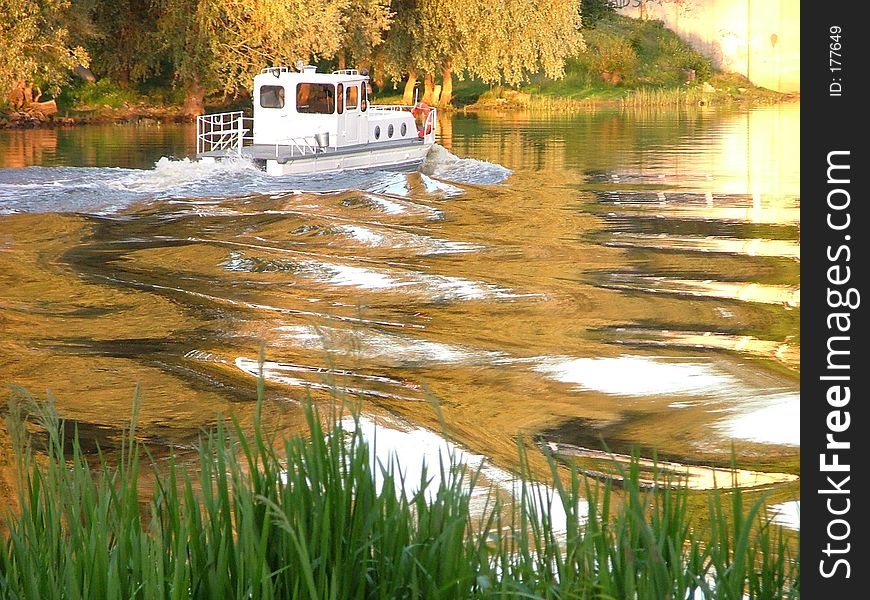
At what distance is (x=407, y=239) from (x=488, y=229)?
1252 mm

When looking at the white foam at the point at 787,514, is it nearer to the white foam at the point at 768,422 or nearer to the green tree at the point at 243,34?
the white foam at the point at 768,422

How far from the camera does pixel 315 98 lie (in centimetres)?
2330

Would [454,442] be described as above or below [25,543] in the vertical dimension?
below

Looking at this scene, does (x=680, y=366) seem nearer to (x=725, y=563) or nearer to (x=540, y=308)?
(x=540, y=308)

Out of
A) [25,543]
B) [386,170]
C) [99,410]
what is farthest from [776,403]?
[386,170]

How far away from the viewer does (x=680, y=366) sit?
815 cm

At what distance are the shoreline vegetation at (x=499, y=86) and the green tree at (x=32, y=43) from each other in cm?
140

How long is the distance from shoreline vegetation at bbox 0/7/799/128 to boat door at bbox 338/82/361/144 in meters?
12.1

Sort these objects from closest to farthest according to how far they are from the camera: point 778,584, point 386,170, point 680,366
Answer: point 778,584, point 680,366, point 386,170

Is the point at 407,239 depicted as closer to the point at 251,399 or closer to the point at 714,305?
the point at 714,305

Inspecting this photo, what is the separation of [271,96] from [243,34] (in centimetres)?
1180

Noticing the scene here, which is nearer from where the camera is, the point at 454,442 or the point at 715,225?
the point at 454,442

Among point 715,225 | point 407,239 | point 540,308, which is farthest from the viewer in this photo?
point 715,225

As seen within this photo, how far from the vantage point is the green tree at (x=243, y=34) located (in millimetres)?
33312
